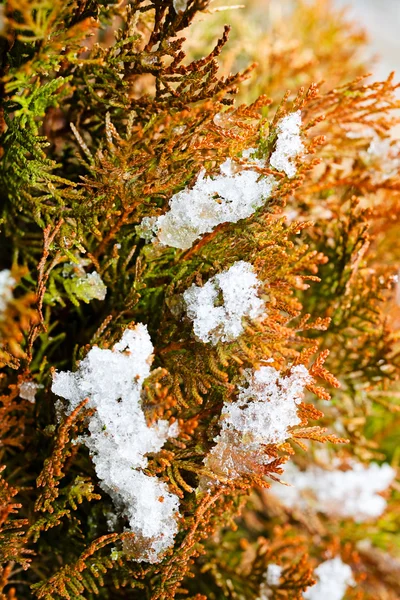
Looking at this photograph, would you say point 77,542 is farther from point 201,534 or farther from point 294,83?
point 294,83

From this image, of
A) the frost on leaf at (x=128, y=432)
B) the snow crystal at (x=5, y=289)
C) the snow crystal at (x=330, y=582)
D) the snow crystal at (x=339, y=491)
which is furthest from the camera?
the snow crystal at (x=339, y=491)

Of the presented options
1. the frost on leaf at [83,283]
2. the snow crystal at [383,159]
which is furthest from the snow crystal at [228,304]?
the snow crystal at [383,159]

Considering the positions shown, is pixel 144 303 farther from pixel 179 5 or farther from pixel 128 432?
pixel 179 5

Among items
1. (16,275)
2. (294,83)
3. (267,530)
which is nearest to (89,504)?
(16,275)

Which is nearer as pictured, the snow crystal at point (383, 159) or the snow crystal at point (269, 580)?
the snow crystal at point (269, 580)

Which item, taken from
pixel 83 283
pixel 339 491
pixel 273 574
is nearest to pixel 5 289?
pixel 83 283

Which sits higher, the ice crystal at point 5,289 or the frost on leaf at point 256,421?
the frost on leaf at point 256,421

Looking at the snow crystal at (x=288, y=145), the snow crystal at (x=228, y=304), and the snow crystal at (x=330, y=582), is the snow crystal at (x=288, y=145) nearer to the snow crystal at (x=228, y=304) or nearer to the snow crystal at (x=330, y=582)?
the snow crystal at (x=228, y=304)

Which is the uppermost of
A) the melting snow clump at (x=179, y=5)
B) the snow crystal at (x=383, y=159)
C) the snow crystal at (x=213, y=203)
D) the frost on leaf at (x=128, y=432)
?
the snow crystal at (x=383, y=159)
